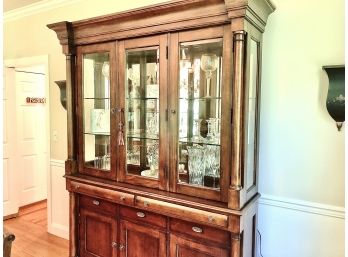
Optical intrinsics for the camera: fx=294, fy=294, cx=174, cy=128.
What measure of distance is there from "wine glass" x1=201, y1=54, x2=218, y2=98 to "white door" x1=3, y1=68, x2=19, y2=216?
3.04 metres

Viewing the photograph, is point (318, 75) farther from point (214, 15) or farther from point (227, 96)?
point (214, 15)

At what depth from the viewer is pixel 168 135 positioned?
2.07 m

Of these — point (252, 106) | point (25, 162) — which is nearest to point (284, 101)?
point (252, 106)

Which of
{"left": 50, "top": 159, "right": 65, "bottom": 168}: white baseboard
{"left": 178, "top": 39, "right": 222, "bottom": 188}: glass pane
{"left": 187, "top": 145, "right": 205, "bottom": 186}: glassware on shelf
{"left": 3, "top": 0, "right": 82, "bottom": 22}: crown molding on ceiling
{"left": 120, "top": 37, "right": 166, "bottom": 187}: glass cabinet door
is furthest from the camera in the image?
{"left": 50, "top": 159, "right": 65, "bottom": 168}: white baseboard

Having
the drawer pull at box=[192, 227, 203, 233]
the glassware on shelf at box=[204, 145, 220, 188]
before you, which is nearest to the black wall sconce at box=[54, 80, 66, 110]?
the glassware on shelf at box=[204, 145, 220, 188]

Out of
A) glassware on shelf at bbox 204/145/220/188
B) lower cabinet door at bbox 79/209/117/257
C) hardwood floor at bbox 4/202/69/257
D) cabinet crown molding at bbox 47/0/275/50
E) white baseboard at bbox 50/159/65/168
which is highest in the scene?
cabinet crown molding at bbox 47/0/275/50

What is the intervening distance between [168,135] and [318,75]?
1.09m

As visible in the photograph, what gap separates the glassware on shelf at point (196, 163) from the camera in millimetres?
2088

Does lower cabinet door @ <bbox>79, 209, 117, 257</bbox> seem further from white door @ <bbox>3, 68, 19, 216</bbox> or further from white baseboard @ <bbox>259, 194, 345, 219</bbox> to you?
white door @ <bbox>3, 68, 19, 216</bbox>

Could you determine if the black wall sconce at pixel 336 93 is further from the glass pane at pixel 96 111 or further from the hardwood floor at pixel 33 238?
the hardwood floor at pixel 33 238

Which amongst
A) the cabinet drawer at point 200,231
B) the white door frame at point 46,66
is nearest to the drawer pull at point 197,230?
the cabinet drawer at point 200,231

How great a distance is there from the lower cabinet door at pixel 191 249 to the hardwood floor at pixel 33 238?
1.54m

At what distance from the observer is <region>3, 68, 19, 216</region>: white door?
12.9 ft

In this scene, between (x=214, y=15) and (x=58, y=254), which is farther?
(x=58, y=254)
